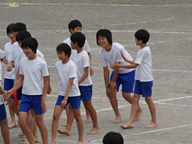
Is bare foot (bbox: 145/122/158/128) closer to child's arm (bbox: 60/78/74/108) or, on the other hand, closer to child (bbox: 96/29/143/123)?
child (bbox: 96/29/143/123)

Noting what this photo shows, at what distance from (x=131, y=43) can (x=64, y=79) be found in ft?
32.4

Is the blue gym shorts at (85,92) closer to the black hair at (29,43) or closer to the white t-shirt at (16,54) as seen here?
the white t-shirt at (16,54)

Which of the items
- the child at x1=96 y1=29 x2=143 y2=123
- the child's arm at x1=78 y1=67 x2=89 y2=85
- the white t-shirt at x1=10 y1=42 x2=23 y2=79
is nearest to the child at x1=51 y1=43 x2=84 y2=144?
the child's arm at x1=78 y1=67 x2=89 y2=85

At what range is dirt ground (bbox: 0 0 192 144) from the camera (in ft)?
24.3

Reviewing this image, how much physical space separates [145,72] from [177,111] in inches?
57.4

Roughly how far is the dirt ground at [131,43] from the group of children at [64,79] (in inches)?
15.6

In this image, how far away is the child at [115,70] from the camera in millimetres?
7543

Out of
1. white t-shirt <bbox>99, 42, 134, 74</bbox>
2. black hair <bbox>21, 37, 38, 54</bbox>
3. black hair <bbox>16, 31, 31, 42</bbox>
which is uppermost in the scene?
black hair <bbox>16, 31, 31, 42</bbox>

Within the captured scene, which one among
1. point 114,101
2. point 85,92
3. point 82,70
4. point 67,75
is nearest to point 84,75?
point 82,70

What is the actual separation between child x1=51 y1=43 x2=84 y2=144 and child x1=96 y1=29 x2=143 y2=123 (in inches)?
47.0

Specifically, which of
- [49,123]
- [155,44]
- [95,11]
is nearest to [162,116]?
[49,123]

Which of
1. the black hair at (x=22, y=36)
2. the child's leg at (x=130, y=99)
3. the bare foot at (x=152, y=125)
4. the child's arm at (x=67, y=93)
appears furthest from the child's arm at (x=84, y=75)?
the bare foot at (x=152, y=125)

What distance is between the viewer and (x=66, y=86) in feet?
21.6

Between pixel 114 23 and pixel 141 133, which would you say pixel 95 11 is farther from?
pixel 141 133
